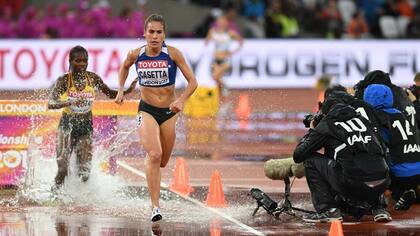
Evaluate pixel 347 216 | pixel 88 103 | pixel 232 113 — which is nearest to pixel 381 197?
pixel 347 216

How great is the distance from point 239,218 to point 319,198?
0.96 meters

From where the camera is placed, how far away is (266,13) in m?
33.0

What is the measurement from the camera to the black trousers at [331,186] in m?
12.4

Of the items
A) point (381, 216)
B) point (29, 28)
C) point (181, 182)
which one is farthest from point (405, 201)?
point (29, 28)

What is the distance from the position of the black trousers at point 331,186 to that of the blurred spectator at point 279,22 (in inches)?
751

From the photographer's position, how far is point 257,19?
108ft

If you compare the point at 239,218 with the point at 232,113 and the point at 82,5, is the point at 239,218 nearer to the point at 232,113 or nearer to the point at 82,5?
the point at 232,113

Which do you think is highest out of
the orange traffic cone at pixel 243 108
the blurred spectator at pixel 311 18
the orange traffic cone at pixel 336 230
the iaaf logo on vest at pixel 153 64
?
the blurred spectator at pixel 311 18

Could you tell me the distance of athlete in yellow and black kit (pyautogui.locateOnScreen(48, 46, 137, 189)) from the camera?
14.3m

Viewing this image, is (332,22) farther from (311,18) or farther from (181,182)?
(181,182)

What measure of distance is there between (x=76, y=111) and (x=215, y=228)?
10.1 feet

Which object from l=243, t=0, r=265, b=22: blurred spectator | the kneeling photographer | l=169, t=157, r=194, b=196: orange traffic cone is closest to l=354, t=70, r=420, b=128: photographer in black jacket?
the kneeling photographer

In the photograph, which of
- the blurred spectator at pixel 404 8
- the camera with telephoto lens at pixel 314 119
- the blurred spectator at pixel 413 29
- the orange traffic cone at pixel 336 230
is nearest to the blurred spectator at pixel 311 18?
the blurred spectator at pixel 404 8

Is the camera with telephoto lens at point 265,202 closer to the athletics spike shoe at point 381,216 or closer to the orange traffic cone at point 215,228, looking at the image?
the orange traffic cone at point 215,228
